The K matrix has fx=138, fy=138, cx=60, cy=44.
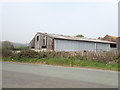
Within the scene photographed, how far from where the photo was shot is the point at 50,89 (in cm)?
567

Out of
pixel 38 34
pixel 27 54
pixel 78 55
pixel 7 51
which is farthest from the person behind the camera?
pixel 38 34

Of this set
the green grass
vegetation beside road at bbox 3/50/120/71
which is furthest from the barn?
the green grass

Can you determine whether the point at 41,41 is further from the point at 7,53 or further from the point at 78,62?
the point at 78,62

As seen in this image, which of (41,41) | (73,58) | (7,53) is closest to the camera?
(73,58)

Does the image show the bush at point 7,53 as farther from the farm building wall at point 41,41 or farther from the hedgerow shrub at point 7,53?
the farm building wall at point 41,41

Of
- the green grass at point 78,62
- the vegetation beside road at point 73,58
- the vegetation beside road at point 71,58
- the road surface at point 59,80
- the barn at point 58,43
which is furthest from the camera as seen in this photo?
the barn at point 58,43

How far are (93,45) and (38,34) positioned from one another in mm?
12281

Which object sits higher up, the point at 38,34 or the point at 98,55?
the point at 38,34

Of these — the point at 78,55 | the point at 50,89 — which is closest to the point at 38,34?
the point at 78,55

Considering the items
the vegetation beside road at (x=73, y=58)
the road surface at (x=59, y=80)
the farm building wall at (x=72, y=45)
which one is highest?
the farm building wall at (x=72, y=45)

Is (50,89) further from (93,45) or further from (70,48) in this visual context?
(93,45)

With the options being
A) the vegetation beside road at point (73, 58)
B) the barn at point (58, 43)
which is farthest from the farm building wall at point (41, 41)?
the vegetation beside road at point (73, 58)

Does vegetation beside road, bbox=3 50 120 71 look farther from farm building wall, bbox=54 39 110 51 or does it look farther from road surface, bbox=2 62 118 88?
farm building wall, bbox=54 39 110 51

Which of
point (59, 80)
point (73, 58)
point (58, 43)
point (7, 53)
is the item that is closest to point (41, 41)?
point (58, 43)
